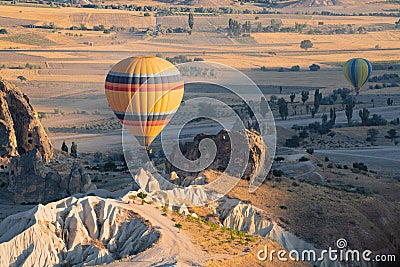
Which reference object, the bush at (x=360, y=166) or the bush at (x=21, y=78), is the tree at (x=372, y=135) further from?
the bush at (x=21, y=78)

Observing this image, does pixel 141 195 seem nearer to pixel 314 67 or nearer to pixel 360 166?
pixel 360 166

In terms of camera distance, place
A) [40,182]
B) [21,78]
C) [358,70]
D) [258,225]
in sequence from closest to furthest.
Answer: [258,225] < [40,182] < [358,70] < [21,78]

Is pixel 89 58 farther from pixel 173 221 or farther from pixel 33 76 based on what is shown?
pixel 173 221

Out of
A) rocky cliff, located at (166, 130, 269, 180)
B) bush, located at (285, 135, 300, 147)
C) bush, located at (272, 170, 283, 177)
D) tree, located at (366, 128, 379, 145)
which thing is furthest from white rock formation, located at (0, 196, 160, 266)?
tree, located at (366, 128, 379, 145)

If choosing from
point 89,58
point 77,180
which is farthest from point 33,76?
point 77,180

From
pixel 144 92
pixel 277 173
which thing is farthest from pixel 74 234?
pixel 277 173

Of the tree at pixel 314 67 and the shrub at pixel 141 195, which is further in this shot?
the tree at pixel 314 67

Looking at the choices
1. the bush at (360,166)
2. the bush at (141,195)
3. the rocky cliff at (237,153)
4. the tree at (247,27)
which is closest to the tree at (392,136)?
the bush at (360,166)
